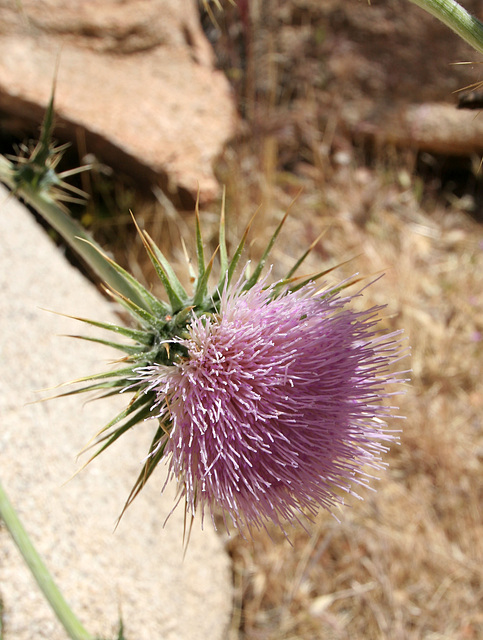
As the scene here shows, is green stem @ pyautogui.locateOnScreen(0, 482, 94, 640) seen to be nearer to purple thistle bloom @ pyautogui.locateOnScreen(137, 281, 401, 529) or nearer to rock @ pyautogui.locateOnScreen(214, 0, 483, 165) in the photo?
purple thistle bloom @ pyautogui.locateOnScreen(137, 281, 401, 529)

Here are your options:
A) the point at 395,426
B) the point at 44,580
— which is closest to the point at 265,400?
the point at 44,580

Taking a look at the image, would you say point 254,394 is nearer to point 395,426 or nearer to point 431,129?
point 395,426

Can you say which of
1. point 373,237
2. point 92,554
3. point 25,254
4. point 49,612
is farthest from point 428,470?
point 25,254

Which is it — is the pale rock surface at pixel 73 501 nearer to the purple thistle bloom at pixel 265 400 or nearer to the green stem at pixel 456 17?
the purple thistle bloom at pixel 265 400

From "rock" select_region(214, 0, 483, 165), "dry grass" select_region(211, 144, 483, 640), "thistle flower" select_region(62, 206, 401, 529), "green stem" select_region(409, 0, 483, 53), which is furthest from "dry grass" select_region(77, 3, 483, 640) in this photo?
"green stem" select_region(409, 0, 483, 53)

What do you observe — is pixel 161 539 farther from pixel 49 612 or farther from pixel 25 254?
pixel 25 254

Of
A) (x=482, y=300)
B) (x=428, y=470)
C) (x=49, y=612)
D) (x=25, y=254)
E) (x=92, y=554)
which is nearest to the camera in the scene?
(x=49, y=612)

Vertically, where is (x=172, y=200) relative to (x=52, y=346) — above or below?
above
